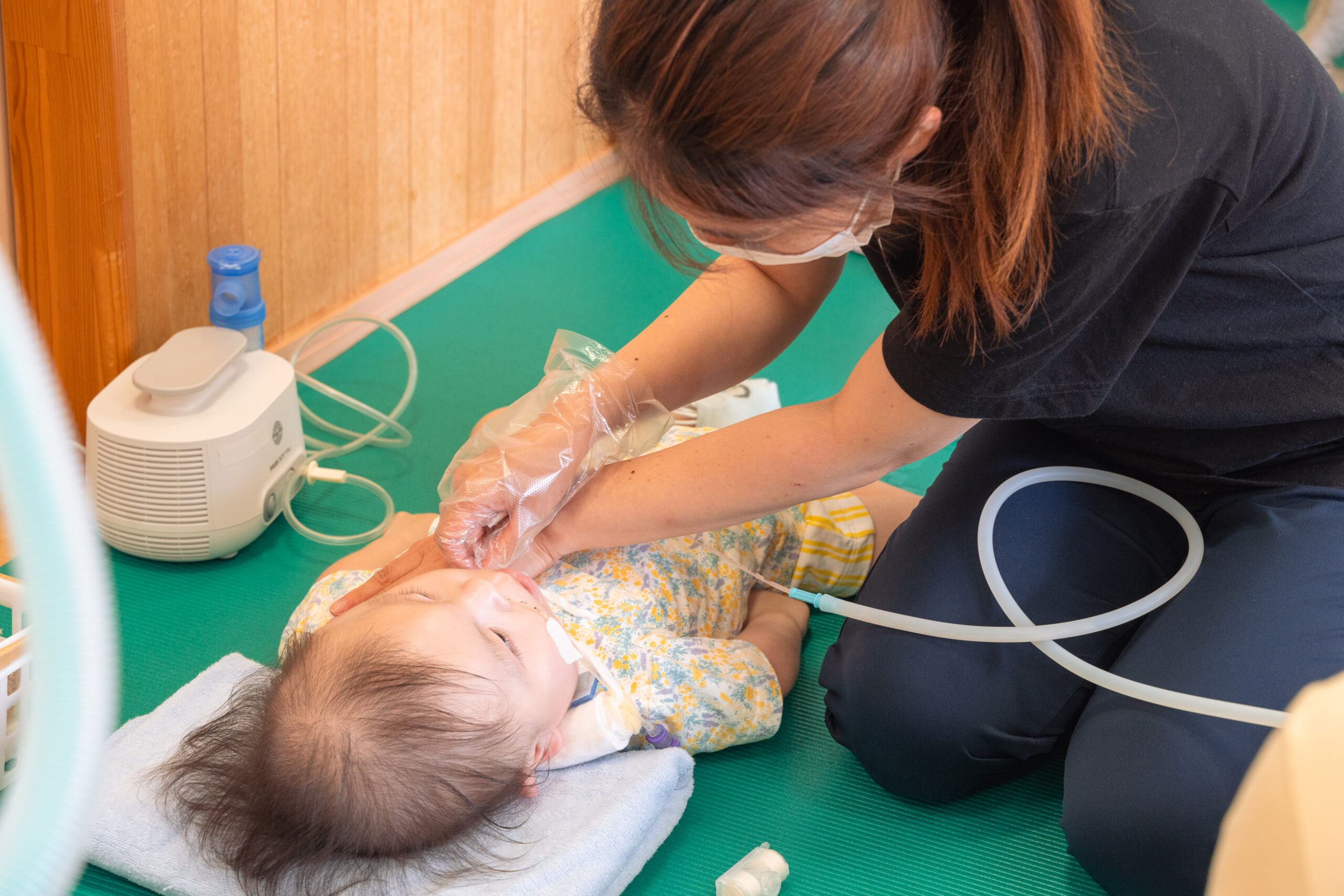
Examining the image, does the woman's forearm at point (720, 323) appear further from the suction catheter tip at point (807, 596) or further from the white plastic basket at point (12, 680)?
the white plastic basket at point (12, 680)

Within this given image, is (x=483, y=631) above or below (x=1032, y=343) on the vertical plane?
below

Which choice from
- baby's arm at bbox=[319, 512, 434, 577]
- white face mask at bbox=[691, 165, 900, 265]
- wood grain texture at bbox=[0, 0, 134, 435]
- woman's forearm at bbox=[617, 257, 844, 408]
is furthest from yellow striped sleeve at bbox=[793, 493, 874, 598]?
wood grain texture at bbox=[0, 0, 134, 435]

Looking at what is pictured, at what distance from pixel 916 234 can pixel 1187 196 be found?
0.70 ft

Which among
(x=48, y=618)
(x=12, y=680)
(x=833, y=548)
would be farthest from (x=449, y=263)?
(x=48, y=618)

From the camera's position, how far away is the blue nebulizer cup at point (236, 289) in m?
1.63

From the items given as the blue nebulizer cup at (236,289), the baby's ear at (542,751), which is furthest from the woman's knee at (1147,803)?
the blue nebulizer cup at (236,289)

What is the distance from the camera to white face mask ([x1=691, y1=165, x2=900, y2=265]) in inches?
33.2

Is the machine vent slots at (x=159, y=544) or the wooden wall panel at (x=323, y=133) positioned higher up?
the wooden wall panel at (x=323, y=133)

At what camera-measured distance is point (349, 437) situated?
1.84 m

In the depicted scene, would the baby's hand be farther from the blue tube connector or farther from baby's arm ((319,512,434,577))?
the blue tube connector

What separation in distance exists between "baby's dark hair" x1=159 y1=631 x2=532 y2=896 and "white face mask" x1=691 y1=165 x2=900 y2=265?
0.46 metres

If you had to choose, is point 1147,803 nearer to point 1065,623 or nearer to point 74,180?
point 1065,623

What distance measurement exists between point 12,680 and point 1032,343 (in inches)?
41.1

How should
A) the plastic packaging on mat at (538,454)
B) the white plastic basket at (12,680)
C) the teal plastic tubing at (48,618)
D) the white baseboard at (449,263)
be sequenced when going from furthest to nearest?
the white baseboard at (449,263), the plastic packaging on mat at (538,454), the white plastic basket at (12,680), the teal plastic tubing at (48,618)
